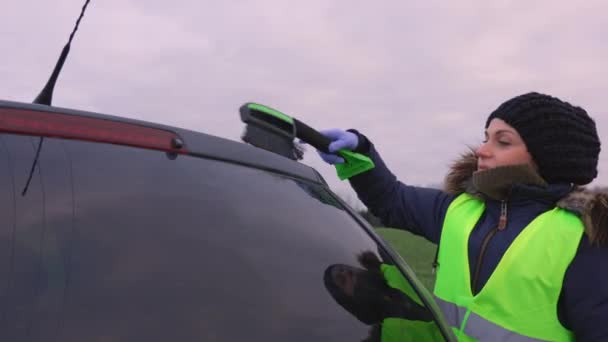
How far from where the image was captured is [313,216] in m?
1.67

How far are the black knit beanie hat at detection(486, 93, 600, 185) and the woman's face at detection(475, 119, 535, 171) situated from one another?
26mm

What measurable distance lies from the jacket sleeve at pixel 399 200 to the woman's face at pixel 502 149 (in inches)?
12.5

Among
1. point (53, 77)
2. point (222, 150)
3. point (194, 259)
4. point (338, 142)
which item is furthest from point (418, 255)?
point (194, 259)

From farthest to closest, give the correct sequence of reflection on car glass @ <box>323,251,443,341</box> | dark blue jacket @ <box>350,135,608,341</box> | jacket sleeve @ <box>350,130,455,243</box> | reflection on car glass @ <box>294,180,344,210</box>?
1. jacket sleeve @ <box>350,130,455,243</box>
2. dark blue jacket @ <box>350,135,608,341</box>
3. reflection on car glass @ <box>294,180,344,210</box>
4. reflection on car glass @ <box>323,251,443,341</box>

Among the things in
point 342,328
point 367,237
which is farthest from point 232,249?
point 367,237

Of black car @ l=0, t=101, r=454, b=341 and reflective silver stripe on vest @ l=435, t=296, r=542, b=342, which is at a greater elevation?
black car @ l=0, t=101, r=454, b=341

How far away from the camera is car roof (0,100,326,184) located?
1.39 m

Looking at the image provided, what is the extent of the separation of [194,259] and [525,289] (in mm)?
1440

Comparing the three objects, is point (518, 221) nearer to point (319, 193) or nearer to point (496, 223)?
point (496, 223)

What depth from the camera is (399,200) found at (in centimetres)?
311

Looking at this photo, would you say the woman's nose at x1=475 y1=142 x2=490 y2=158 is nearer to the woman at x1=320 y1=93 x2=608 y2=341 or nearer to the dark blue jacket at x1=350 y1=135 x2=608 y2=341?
the woman at x1=320 y1=93 x2=608 y2=341

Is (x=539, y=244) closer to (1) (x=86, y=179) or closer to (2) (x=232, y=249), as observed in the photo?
(2) (x=232, y=249)

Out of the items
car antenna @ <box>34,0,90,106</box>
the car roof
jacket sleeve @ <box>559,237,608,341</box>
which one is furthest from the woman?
car antenna @ <box>34,0,90,106</box>

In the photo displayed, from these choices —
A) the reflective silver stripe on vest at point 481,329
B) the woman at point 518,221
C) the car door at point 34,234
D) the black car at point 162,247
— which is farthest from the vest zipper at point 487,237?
the car door at point 34,234
